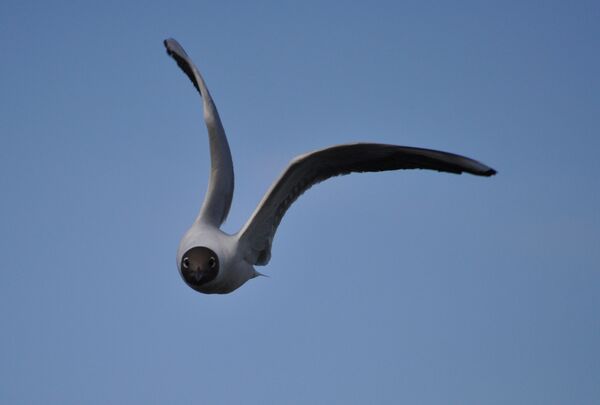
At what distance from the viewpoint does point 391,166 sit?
11.9 m

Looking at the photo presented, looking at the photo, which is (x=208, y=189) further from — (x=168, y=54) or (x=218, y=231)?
(x=168, y=54)

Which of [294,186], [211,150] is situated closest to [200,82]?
[211,150]

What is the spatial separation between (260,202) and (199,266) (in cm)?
126

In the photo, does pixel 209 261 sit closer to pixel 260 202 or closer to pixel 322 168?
pixel 260 202

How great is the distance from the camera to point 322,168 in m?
12.2

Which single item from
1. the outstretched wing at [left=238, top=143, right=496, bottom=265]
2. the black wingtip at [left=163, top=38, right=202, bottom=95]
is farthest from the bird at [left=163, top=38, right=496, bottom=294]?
the black wingtip at [left=163, top=38, right=202, bottom=95]

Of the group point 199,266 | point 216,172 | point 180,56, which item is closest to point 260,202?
point 216,172

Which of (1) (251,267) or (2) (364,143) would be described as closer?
(2) (364,143)

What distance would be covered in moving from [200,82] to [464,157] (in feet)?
13.2

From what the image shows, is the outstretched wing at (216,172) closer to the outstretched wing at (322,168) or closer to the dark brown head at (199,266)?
the outstretched wing at (322,168)

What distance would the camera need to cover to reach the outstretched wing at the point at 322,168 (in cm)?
1127

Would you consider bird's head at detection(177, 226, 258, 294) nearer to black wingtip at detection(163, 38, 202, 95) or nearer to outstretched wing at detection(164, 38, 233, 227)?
→ outstretched wing at detection(164, 38, 233, 227)

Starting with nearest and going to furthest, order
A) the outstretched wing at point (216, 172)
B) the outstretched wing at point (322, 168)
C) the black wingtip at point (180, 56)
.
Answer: the outstretched wing at point (322, 168), the outstretched wing at point (216, 172), the black wingtip at point (180, 56)

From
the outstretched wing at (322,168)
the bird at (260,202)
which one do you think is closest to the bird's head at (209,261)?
the bird at (260,202)
